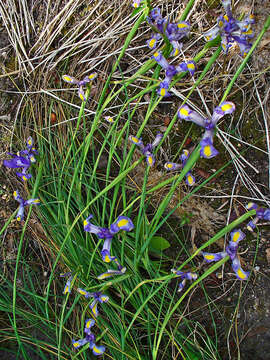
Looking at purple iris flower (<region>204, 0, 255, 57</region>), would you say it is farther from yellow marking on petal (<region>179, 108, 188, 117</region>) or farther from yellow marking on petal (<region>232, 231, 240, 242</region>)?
yellow marking on petal (<region>232, 231, 240, 242</region>)

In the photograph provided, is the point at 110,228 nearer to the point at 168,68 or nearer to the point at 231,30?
the point at 168,68

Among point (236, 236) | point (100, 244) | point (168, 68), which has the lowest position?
point (100, 244)

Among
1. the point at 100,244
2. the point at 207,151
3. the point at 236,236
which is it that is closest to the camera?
the point at 207,151

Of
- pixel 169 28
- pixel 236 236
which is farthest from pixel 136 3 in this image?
pixel 236 236

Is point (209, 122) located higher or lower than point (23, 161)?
higher

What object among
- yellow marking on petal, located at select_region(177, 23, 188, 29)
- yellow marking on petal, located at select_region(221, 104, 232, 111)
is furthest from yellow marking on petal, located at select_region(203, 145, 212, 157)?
yellow marking on petal, located at select_region(177, 23, 188, 29)

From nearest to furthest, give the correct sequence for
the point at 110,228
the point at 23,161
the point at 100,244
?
1. the point at 110,228
2. the point at 23,161
3. the point at 100,244

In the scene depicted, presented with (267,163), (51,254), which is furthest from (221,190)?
(51,254)

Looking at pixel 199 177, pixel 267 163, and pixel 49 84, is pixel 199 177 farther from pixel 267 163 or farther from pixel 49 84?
pixel 49 84
